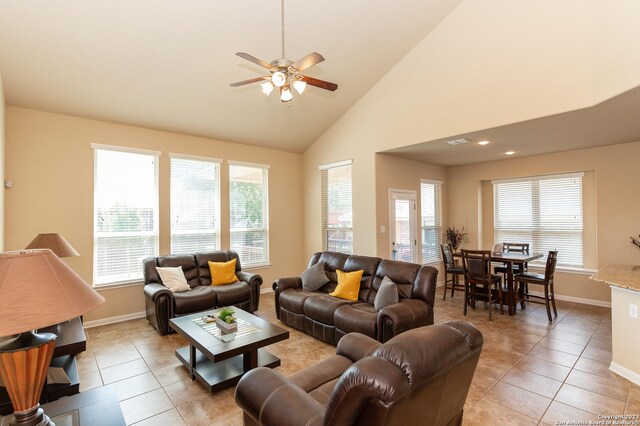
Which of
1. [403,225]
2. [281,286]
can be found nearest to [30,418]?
[281,286]

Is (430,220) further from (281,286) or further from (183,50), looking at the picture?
(183,50)

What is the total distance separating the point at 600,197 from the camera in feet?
17.3

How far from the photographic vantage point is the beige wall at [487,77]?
3.21 metres

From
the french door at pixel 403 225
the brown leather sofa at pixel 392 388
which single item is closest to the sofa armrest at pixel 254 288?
the french door at pixel 403 225

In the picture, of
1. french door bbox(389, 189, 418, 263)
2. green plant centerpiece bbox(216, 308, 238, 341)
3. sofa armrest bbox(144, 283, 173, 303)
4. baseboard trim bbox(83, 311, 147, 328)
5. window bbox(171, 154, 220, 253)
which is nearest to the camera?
green plant centerpiece bbox(216, 308, 238, 341)

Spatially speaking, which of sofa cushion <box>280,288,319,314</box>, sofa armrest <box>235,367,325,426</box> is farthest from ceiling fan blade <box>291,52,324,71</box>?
sofa cushion <box>280,288,319,314</box>

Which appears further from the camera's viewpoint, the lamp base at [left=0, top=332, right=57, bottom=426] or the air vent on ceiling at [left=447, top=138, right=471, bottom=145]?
the air vent on ceiling at [left=447, top=138, right=471, bottom=145]

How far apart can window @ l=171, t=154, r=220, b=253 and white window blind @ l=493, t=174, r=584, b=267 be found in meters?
5.88

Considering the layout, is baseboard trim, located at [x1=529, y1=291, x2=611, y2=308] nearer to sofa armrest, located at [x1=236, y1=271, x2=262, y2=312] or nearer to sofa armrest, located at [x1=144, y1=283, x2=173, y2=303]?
sofa armrest, located at [x1=236, y1=271, x2=262, y2=312]

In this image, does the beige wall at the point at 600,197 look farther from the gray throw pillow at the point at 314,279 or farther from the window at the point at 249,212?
the window at the point at 249,212

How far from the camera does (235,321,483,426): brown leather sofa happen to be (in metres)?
1.21

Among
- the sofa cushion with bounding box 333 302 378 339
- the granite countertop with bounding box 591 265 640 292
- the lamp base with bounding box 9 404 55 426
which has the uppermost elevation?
the granite countertop with bounding box 591 265 640 292

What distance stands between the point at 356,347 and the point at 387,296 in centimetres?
143

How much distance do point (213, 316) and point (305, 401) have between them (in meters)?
2.13
